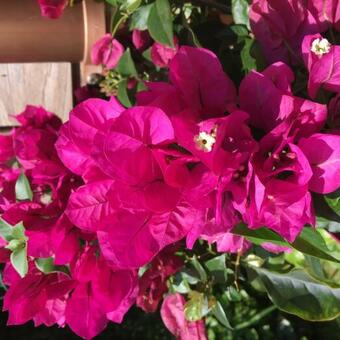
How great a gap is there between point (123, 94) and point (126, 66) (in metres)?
0.08

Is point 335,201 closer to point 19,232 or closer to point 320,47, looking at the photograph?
point 320,47

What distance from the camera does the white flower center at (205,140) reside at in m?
0.36

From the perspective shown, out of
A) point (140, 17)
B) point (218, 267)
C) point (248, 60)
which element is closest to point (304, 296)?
point (218, 267)

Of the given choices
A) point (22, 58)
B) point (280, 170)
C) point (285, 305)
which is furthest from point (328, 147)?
point (22, 58)

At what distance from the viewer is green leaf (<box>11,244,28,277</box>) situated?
508 millimetres

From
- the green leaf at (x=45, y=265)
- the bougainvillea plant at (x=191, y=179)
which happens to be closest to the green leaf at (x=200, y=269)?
the bougainvillea plant at (x=191, y=179)

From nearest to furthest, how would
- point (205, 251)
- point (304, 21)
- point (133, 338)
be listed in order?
point (304, 21) < point (205, 251) < point (133, 338)

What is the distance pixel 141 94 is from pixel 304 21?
18 cm

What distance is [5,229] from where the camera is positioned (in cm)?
55

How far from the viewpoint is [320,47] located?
41cm

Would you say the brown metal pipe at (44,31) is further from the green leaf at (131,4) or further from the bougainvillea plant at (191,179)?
the green leaf at (131,4)

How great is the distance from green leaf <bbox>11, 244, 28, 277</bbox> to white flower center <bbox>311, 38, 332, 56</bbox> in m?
0.34

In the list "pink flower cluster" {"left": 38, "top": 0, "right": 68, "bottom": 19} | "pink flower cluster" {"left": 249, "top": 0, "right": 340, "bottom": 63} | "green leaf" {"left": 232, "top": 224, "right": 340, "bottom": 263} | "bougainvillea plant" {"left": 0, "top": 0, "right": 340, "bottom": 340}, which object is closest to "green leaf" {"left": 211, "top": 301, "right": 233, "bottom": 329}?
"bougainvillea plant" {"left": 0, "top": 0, "right": 340, "bottom": 340}

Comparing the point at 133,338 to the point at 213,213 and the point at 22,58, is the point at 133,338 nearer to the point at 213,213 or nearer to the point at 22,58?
the point at 22,58
